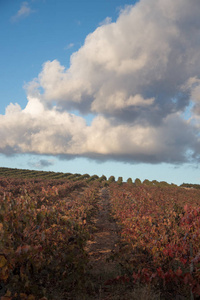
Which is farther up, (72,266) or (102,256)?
(72,266)

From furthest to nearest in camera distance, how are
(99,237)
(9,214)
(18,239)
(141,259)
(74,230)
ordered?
(99,237) → (74,230) → (141,259) → (9,214) → (18,239)

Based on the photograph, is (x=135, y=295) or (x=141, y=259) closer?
(x=135, y=295)

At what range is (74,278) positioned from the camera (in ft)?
17.4

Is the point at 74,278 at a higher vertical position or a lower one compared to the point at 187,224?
lower

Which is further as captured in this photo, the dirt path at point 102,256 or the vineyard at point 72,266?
the dirt path at point 102,256

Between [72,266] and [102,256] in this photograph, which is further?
[102,256]

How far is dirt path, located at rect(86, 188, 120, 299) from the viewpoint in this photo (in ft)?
17.9

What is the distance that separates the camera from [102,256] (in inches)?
314

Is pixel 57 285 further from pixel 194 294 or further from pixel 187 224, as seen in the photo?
pixel 187 224

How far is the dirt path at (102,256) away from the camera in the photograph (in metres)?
5.46

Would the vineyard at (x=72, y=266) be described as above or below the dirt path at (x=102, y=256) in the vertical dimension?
above

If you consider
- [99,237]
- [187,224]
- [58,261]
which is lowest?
[99,237]

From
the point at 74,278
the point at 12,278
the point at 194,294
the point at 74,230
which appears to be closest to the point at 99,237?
the point at 74,230

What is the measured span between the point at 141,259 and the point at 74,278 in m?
2.13
